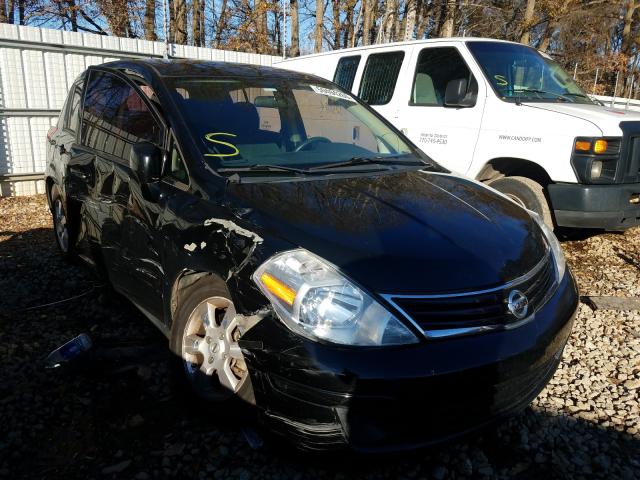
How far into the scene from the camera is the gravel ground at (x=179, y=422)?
231 centimetres

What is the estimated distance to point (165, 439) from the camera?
2492 mm

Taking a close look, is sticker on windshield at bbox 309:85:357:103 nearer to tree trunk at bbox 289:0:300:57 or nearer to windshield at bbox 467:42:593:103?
windshield at bbox 467:42:593:103

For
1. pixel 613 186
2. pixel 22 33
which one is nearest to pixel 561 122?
pixel 613 186

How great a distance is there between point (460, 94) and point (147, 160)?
372 cm

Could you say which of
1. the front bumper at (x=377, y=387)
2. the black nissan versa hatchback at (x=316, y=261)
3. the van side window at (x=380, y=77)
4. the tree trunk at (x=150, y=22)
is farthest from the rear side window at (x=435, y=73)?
the tree trunk at (x=150, y=22)

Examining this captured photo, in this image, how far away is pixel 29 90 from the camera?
7.91 meters

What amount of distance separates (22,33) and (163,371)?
6.93 metres

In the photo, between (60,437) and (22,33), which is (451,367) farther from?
(22,33)

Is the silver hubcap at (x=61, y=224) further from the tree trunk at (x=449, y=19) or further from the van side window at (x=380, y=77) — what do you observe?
the tree trunk at (x=449, y=19)

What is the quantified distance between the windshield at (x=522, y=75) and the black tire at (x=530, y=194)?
2.83ft

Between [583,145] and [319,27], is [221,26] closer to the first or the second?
[319,27]

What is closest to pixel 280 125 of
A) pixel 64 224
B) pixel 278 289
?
pixel 278 289

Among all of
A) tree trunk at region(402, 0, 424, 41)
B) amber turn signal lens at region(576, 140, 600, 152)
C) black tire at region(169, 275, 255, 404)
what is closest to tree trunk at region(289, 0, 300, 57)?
tree trunk at region(402, 0, 424, 41)

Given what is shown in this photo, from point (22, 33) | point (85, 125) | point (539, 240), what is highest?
point (22, 33)
